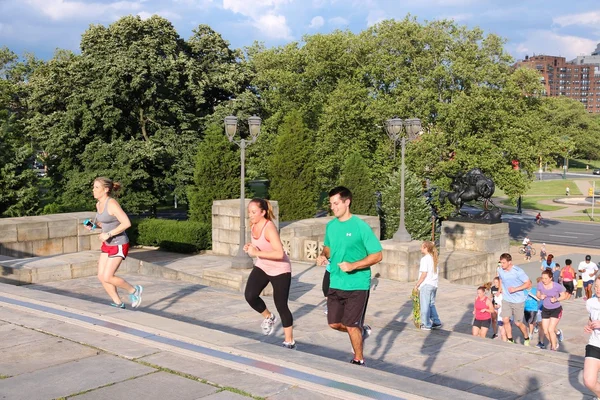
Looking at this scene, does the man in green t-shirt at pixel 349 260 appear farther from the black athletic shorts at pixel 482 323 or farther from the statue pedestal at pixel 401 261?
the statue pedestal at pixel 401 261

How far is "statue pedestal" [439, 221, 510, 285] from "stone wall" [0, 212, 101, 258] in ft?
34.8

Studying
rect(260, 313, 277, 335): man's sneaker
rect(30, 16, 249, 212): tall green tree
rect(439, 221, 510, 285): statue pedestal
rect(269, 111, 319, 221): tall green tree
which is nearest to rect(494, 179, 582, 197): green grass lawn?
rect(269, 111, 319, 221): tall green tree

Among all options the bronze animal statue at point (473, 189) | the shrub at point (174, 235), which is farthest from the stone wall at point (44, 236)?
the bronze animal statue at point (473, 189)

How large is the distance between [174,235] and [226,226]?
223 inches

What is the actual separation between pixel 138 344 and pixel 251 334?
2.18 m

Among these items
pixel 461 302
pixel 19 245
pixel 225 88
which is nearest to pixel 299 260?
pixel 461 302

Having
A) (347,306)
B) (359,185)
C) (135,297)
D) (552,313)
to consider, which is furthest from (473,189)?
(347,306)

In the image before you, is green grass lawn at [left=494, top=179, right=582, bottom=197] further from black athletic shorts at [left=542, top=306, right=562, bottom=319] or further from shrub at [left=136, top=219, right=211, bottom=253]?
black athletic shorts at [left=542, top=306, right=562, bottom=319]

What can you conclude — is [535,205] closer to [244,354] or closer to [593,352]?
[593,352]

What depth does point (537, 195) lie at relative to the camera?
73.8 m

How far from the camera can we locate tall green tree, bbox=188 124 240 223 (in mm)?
28328

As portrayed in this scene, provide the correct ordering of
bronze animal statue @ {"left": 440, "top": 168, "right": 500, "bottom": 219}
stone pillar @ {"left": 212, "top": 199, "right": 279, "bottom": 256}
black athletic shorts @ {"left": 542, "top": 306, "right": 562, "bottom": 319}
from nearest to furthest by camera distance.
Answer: black athletic shorts @ {"left": 542, "top": 306, "right": 562, "bottom": 319}, stone pillar @ {"left": 212, "top": 199, "right": 279, "bottom": 256}, bronze animal statue @ {"left": 440, "top": 168, "right": 500, "bottom": 219}

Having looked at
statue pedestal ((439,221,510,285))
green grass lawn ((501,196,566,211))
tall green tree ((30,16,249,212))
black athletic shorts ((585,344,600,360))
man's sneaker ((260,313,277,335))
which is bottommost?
green grass lawn ((501,196,566,211))

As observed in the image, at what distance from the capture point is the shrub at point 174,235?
2389 centimetres
